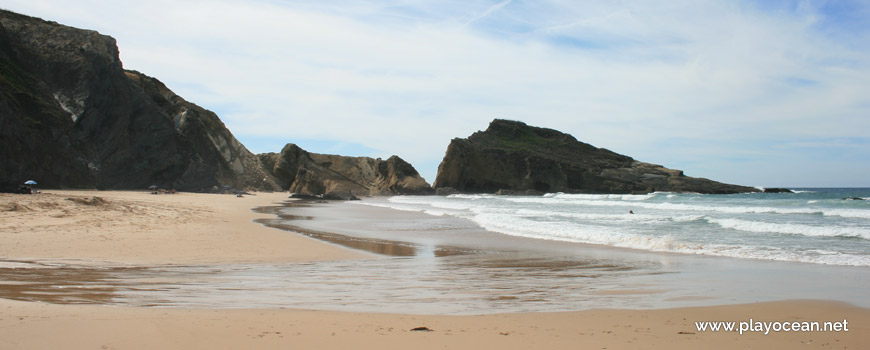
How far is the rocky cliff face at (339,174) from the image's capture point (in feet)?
218

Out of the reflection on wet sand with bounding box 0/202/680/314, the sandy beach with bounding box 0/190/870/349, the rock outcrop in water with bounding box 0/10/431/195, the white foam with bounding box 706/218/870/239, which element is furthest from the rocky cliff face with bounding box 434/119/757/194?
the sandy beach with bounding box 0/190/870/349

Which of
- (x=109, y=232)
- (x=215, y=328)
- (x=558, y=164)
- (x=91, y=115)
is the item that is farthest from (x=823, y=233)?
(x=558, y=164)

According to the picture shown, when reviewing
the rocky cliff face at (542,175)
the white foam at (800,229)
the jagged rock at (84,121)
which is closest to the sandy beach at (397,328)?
the white foam at (800,229)

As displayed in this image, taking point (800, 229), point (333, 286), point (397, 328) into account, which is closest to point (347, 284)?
point (333, 286)

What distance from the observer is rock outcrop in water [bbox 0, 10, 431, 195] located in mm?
32688

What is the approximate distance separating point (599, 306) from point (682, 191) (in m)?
74.8

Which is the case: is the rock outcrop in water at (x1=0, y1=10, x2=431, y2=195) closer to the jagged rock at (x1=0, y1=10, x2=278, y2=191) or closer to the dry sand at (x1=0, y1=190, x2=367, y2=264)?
the jagged rock at (x1=0, y1=10, x2=278, y2=191)

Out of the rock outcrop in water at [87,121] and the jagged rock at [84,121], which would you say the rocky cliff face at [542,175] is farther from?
the jagged rock at [84,121]

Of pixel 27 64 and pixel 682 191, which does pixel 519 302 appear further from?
pixel 682 191

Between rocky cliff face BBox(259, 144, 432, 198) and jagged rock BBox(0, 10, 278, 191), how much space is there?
1565 centimetres

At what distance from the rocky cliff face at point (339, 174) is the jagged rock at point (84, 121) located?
1565 centimetres

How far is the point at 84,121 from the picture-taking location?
131 feet

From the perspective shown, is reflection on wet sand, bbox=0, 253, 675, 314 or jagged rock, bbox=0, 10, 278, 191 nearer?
reflection on wet sand, bbox=0, 253, 675, 314

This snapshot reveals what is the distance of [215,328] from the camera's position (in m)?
4.13
